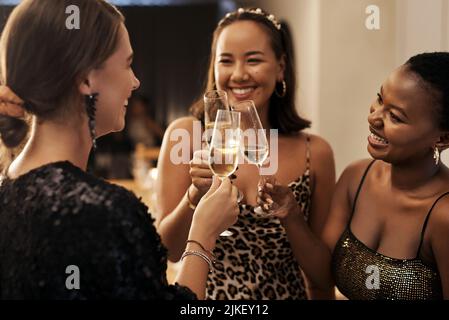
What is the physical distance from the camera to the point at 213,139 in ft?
4.18

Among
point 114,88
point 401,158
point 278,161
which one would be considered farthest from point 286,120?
point 114,88

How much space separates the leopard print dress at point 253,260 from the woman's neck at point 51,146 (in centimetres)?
67

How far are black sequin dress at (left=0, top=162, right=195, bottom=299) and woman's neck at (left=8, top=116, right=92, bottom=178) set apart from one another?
35 mm

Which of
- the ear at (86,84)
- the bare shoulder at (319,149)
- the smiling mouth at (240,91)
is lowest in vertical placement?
the bare shoulder at (319,149)

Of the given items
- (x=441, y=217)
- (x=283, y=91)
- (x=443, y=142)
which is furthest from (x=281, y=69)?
(x=441, y=217)

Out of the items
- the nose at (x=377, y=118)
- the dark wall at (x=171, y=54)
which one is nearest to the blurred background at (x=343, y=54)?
the nose at (x=377, y=118)

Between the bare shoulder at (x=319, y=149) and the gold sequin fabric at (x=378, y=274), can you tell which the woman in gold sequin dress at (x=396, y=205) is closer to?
the gold sequin fabric at (x=378, y=274)

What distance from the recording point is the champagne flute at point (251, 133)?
141 cm

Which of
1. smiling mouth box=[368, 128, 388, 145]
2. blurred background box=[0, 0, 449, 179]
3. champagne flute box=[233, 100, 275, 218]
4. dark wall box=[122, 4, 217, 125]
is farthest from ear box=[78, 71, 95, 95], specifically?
dark wall box=[122, 4, 217, 125]

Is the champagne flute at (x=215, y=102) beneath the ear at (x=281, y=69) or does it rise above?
beneath

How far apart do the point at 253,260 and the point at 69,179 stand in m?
0.80

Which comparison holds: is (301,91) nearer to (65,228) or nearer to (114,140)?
(65,228)

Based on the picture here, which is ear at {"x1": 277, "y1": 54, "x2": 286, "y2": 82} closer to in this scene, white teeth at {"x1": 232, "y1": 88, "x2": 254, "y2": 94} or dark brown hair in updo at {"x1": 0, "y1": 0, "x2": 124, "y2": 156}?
white teeth at {"x1": 232, "y1": 88, "x2": 254, "y2": 94}

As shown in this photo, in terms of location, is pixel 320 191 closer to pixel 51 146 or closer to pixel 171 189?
pixel 171 189
